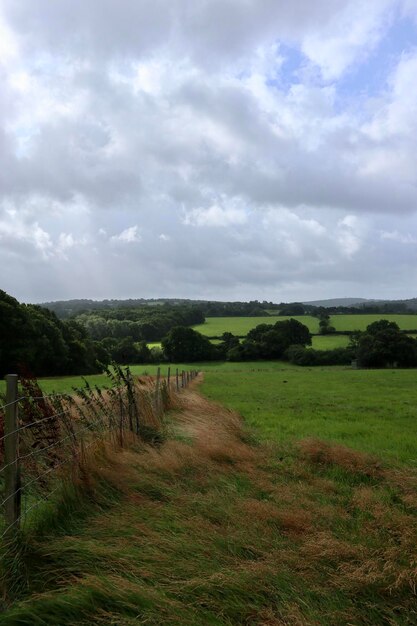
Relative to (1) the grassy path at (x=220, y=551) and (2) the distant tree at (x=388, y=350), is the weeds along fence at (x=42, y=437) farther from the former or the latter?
(2) the distant tree at (x=388, y=350)

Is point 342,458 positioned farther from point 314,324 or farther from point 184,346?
point 314,324

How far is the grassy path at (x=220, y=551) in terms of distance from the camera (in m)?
3.91

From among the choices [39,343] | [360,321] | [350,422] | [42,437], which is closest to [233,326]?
[360,321]

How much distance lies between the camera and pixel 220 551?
4742mm

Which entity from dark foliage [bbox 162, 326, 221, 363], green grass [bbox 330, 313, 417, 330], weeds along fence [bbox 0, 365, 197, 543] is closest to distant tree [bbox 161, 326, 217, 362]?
dark foliage [bbox 162, 326, 221, 363]

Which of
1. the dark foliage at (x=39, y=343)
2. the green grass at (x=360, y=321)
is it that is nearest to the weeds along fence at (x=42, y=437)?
the dark foliage at (x=39, y=343)

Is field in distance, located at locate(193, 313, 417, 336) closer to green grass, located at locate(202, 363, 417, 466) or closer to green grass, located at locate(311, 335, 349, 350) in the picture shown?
green grass, located at locate(311, 335, 349, 350)

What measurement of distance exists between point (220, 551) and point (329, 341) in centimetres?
9780

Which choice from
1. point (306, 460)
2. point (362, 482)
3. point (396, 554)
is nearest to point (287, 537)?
point (396, 554)

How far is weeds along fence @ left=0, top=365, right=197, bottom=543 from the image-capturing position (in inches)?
194

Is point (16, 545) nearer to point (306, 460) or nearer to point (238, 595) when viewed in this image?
point (238, 595)

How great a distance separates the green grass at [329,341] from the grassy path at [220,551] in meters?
86.3

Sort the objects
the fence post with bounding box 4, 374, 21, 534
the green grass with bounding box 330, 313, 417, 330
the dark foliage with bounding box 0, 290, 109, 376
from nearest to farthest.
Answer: the fence post with bounding box 4, 374, 21, 534 → the dark foliage with bounding box 0, 290, 109, 376 → the green grass with bounding box 330, 313, 417, 330

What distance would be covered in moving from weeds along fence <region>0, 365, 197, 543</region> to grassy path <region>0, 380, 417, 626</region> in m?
0.42
